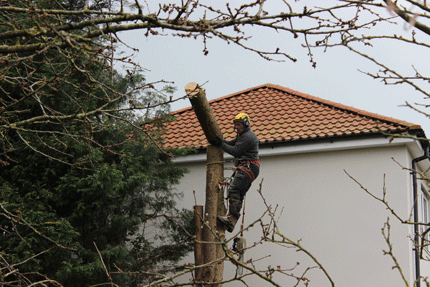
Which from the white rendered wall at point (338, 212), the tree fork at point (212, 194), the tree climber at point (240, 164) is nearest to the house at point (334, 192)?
the white rendered wall at point (338, 212)

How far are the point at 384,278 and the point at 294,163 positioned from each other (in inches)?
111

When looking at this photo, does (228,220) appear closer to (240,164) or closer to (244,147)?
(240,164)

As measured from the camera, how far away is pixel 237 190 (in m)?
7.04

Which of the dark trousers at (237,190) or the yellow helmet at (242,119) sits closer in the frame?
the dark trousers at (237,190)

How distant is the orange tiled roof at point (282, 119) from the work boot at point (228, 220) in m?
3.07

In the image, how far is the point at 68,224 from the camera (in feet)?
26.1

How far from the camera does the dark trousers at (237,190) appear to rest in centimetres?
696

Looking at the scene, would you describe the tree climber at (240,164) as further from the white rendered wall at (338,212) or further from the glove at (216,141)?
the white rendered wall at (338,212)

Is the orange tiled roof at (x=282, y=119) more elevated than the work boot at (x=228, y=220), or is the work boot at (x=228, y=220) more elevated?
the orange tiled roof at (x=282, y=119)

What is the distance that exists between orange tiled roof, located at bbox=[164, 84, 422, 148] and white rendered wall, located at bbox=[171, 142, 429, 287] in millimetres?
474

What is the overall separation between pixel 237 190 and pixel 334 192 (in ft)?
12.0

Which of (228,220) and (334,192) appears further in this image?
(334,192)

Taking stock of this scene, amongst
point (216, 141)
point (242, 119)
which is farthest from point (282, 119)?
point (216, 141)

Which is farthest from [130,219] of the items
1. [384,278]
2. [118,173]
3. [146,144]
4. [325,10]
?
[325,10]
